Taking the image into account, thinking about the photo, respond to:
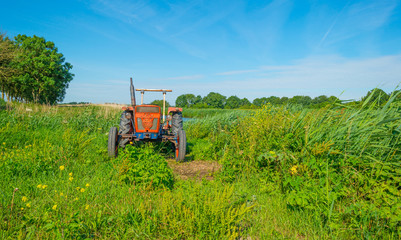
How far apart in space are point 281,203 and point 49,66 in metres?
37.1

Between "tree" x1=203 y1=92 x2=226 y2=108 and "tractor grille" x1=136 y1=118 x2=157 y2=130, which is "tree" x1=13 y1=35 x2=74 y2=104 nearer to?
"tractor grille" x1=136 y1=118 x2=157 y2=130

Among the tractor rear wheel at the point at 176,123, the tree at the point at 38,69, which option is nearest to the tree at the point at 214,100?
the tree at the point at 38,69

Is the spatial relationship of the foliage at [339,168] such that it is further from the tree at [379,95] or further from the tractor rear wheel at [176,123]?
the tractor rear wheel at [176,123]

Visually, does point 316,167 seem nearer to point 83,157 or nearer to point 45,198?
point 45,198

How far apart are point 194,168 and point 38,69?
3487 cm

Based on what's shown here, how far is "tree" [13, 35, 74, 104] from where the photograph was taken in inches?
1136

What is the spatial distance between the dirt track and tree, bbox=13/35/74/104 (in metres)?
30.4

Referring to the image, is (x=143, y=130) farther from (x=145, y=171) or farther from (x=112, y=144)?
(x=145, y=171)

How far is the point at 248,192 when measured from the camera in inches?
121

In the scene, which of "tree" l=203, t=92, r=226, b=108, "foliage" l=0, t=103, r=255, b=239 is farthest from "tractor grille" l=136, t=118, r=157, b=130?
"tree" l=203, t=92, r=226, b=108

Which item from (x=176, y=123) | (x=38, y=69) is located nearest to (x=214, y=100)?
(x=38, y=69)

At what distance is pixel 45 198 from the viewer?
266cm

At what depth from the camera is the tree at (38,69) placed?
1136 inches

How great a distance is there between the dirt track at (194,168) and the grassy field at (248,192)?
65 centimetres
